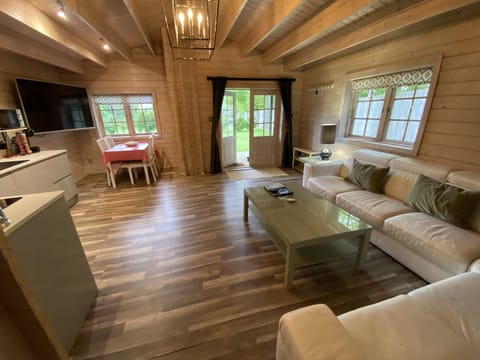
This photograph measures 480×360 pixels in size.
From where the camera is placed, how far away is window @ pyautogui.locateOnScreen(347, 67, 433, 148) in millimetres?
2668

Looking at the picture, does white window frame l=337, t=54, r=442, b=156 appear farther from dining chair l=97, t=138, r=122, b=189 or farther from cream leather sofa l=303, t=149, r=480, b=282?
dining chair l=97, t=138, r=122, b=189

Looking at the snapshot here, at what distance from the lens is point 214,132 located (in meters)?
4.78

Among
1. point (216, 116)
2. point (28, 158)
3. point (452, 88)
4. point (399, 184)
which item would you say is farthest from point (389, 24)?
point (28, 158)

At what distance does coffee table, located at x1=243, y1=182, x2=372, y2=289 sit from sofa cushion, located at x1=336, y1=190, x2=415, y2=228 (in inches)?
12.5

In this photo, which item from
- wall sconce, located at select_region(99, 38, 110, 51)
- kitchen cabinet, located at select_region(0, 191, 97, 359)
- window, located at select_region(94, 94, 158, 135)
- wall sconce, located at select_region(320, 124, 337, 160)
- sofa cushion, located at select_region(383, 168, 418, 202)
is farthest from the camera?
window, located at select_region(94, 94, 158, 135)

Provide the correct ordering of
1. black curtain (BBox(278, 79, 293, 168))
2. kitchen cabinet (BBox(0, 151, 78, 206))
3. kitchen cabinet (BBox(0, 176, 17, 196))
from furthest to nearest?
black curtain (BBox(278, 79, 293, 168)) < kitchen cabinet (BBox(0, 151, 78, 206)) < kitchen cabinet (BBox(0, 176, 17, 196))

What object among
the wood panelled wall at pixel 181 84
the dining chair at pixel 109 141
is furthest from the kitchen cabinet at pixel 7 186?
the wood panelled wall at pixel 181 84

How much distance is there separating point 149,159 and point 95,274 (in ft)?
8.66

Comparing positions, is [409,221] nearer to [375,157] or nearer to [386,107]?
[375,157]

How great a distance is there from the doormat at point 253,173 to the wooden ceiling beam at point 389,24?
2375mm

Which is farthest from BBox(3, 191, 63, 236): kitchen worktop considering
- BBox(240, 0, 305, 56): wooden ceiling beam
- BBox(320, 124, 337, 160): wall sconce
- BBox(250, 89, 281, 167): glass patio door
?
BBox(250, 89, 281, 167): glass patio door

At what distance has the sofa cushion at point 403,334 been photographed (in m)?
0.87

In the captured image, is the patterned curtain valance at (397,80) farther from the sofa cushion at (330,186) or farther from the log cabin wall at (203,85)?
the log cabin wall at (203,85)

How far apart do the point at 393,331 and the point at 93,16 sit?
12.6ft
